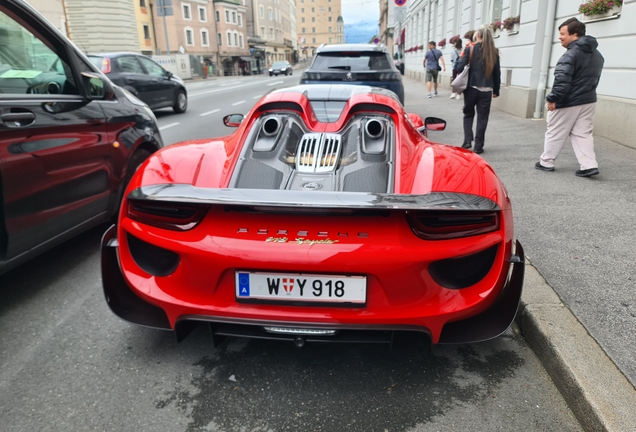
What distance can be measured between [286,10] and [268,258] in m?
119

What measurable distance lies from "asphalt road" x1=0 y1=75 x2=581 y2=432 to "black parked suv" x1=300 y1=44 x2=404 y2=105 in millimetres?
6005

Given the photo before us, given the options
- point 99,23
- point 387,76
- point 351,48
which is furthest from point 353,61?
point 99,23

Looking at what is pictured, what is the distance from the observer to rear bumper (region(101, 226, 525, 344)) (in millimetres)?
2084

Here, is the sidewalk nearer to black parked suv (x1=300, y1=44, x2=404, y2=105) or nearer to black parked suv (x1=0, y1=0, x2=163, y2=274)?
black parked suv (x1=300, y1=44, x2=404, y2=105)

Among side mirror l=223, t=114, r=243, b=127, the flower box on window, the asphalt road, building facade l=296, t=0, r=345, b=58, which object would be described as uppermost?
building facade l=296, t=0, r=345, b=58

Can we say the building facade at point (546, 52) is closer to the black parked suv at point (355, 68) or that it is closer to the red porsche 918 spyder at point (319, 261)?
the black parked suv at point (355, 68)

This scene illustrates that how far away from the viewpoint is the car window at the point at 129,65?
38.7 ft

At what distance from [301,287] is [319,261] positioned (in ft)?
0.51

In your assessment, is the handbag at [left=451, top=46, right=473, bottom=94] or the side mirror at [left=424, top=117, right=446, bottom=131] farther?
the handbag at [left=451, top=46, right=473, bottom=94]

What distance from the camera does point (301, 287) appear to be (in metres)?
2.05

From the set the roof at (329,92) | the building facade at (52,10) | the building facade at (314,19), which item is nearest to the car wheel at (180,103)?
the roof at (329,92)

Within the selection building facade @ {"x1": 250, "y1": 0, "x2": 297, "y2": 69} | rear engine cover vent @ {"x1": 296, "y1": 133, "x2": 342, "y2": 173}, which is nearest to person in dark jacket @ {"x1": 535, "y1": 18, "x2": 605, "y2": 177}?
rear engine cover vent @ {"x1": 296, "y1": 133, "x2": 342, "y2": 173}

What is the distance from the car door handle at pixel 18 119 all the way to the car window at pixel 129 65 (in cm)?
966

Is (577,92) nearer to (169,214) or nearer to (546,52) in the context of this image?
(169,214)
